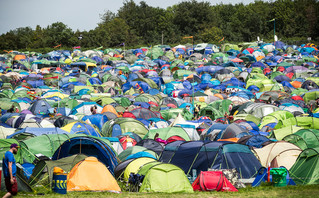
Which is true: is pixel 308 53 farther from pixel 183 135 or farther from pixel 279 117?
pixel 183 135

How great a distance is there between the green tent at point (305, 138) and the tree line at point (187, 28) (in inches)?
2388

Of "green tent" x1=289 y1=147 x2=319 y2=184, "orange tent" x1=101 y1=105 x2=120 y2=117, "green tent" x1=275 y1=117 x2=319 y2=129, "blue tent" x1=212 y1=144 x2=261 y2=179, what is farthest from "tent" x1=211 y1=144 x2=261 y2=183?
"orange tent" x1=101 y1=105 x2=120 y2=117

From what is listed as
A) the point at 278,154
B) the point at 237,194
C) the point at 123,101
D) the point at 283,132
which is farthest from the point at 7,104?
the point at 237,194

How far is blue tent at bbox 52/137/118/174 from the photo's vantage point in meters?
16.1

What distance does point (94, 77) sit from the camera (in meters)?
45.4

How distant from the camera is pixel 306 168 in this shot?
14062mm

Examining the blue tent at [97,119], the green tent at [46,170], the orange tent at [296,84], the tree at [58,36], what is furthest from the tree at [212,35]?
the green tent at [46,170]

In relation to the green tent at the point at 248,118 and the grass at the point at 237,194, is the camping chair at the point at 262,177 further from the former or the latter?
the green tent at the point at 248,118

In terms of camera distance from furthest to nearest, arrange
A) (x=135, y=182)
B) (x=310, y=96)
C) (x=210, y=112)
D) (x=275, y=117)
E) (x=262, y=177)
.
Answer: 1. (x=310, y=96)
2. (x=210, y=112)
3. (x=275, y=117)
4. (x=262, y=177)
5. (x=135, y=182)

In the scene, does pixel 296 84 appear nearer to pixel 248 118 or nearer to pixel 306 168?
pixel 248 118

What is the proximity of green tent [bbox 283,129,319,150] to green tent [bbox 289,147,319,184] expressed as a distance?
4.15 metres

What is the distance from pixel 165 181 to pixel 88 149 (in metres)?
4.67

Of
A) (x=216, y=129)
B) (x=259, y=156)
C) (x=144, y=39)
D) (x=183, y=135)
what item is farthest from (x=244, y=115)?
(x=144, y=39)

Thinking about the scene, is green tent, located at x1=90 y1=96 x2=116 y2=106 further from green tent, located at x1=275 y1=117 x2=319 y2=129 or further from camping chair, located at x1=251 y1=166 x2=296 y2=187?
camping chair, located at x1=251 y1=166 x2=296 y2=187
